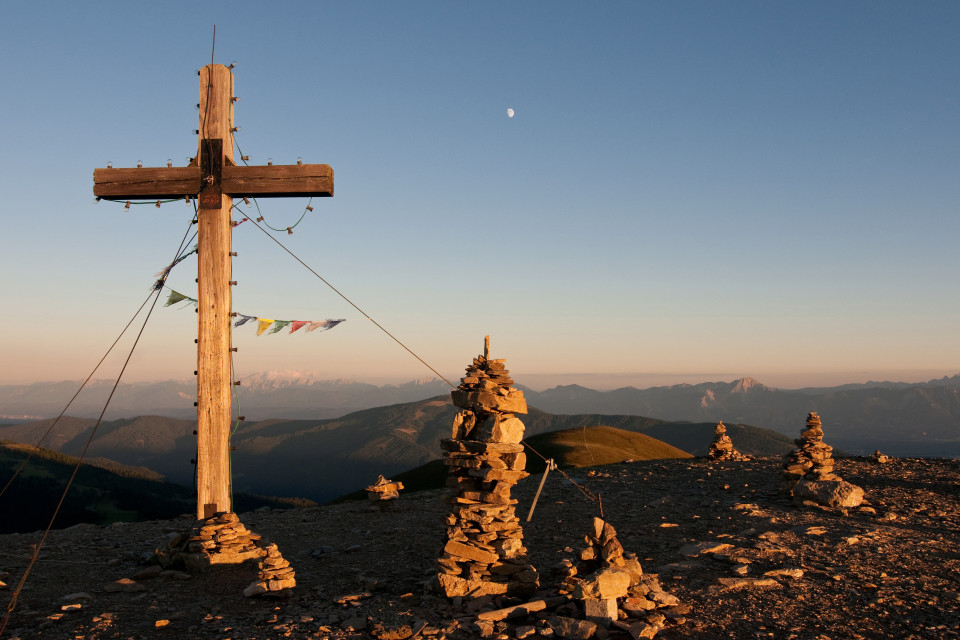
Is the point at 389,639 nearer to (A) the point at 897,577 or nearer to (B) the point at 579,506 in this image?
(A) the point at 897,577

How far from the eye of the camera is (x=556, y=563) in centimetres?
1350

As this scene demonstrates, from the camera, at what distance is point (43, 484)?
79.2 metres

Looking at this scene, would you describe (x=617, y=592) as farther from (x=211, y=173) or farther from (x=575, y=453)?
(x=575, y=453)

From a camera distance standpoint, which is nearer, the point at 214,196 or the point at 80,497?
the point at 214,196

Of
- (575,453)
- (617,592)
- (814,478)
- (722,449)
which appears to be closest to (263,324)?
(617,592)

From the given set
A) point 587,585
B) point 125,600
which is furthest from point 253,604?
point 587,585

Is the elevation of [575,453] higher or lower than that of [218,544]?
lower

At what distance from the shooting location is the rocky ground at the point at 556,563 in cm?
964

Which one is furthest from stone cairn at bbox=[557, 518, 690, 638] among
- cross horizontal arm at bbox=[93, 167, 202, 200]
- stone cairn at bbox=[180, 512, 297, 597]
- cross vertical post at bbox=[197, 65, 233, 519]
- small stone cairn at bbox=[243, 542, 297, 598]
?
cross horizontal arm at bbox=[93, 167, 202, 200]

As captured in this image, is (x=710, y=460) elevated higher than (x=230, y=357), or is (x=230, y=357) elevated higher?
(x=230, y=357)

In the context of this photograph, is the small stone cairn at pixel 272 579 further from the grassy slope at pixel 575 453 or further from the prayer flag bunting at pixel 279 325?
the grassy slope at pixel 575 453

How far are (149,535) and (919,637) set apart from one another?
19.9 metres

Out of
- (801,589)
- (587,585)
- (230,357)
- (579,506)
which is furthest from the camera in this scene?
(579,506)

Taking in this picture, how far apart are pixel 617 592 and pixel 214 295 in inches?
396
